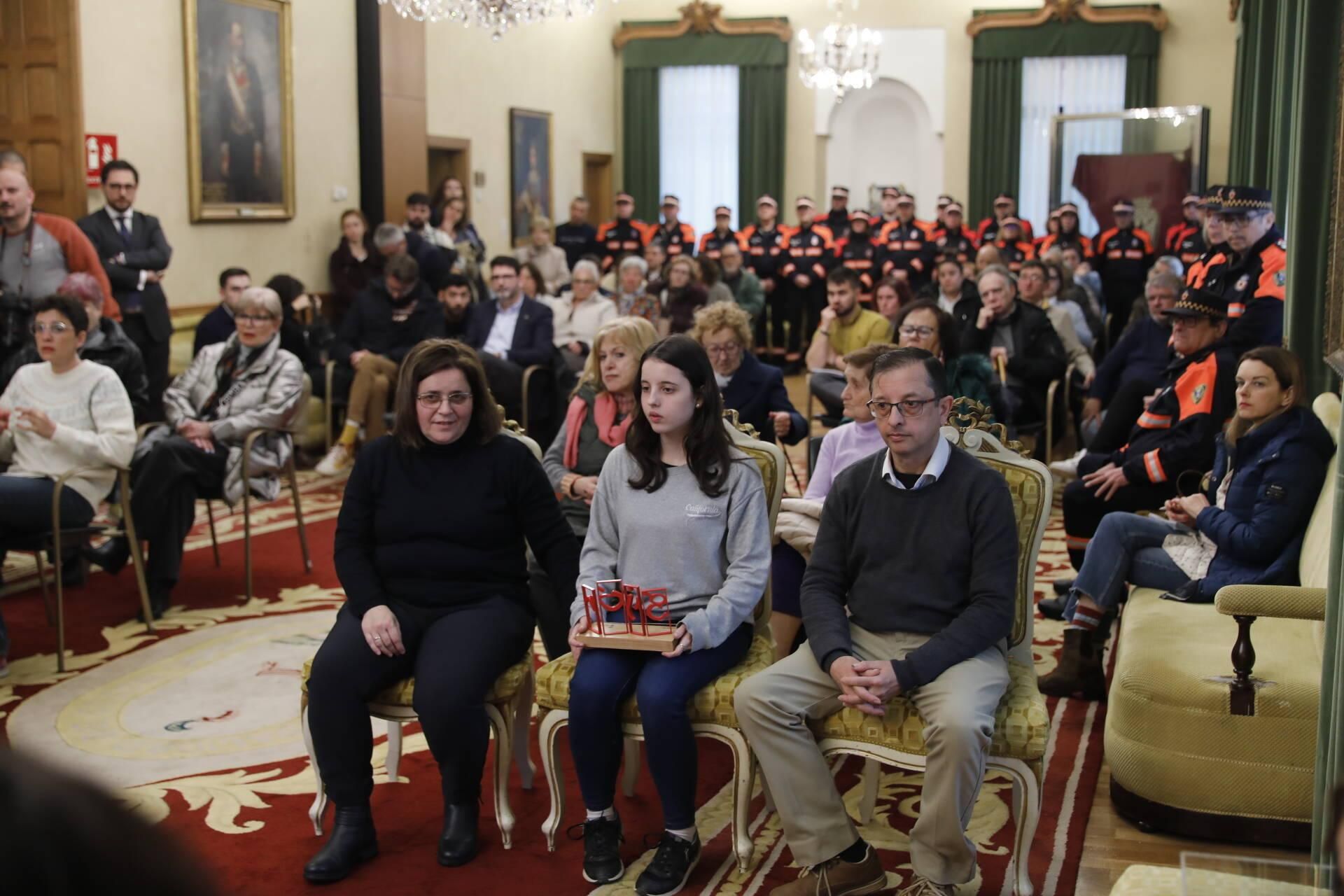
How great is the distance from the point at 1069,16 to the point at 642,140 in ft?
17.1

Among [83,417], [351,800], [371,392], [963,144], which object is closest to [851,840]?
[351,800]

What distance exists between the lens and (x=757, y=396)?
5492 mm

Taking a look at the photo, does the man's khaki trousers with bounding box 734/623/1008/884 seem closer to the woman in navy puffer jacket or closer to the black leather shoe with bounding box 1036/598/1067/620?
the woman in navy puffer jacket

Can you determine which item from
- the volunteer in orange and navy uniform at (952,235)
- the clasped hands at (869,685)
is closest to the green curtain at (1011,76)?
the volunteer in orange and navy uniform at (952,235)

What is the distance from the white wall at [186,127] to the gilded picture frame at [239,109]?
0.09 metres

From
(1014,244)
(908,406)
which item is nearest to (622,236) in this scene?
(1014,244)

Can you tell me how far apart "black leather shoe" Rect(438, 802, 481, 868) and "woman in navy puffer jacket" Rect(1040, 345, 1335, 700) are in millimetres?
2096

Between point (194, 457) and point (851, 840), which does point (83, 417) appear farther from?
point (851, 840)

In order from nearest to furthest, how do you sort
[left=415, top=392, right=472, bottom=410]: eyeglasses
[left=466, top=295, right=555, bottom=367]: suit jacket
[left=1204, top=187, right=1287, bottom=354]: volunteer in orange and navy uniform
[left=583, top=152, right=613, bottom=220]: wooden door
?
1. [left=415, top=392, right=472, bottom=410]: eyeglasses
2. [left=1204, top=187, right=1287, bottom=354]: volunteer in orange and navy uniform
3. [left=466, top=295, right=555, bottom=367]: suit jacket
4. [left=583, top=152, right=613, bottom=220]: wooden door

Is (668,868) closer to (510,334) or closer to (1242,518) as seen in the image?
(1242,518)

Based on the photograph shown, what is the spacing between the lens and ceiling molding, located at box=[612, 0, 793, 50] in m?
17.4

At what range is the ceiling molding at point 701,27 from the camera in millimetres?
17359

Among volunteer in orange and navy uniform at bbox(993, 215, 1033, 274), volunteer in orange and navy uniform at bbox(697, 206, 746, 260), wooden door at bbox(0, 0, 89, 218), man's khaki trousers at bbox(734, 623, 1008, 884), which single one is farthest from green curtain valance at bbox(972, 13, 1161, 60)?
man's khaki trousers at bbox(734, 623, 1008, 884)

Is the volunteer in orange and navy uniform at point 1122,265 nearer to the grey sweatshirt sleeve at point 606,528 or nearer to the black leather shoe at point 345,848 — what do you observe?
the grey sweatshirt sleeve at point 606,528
